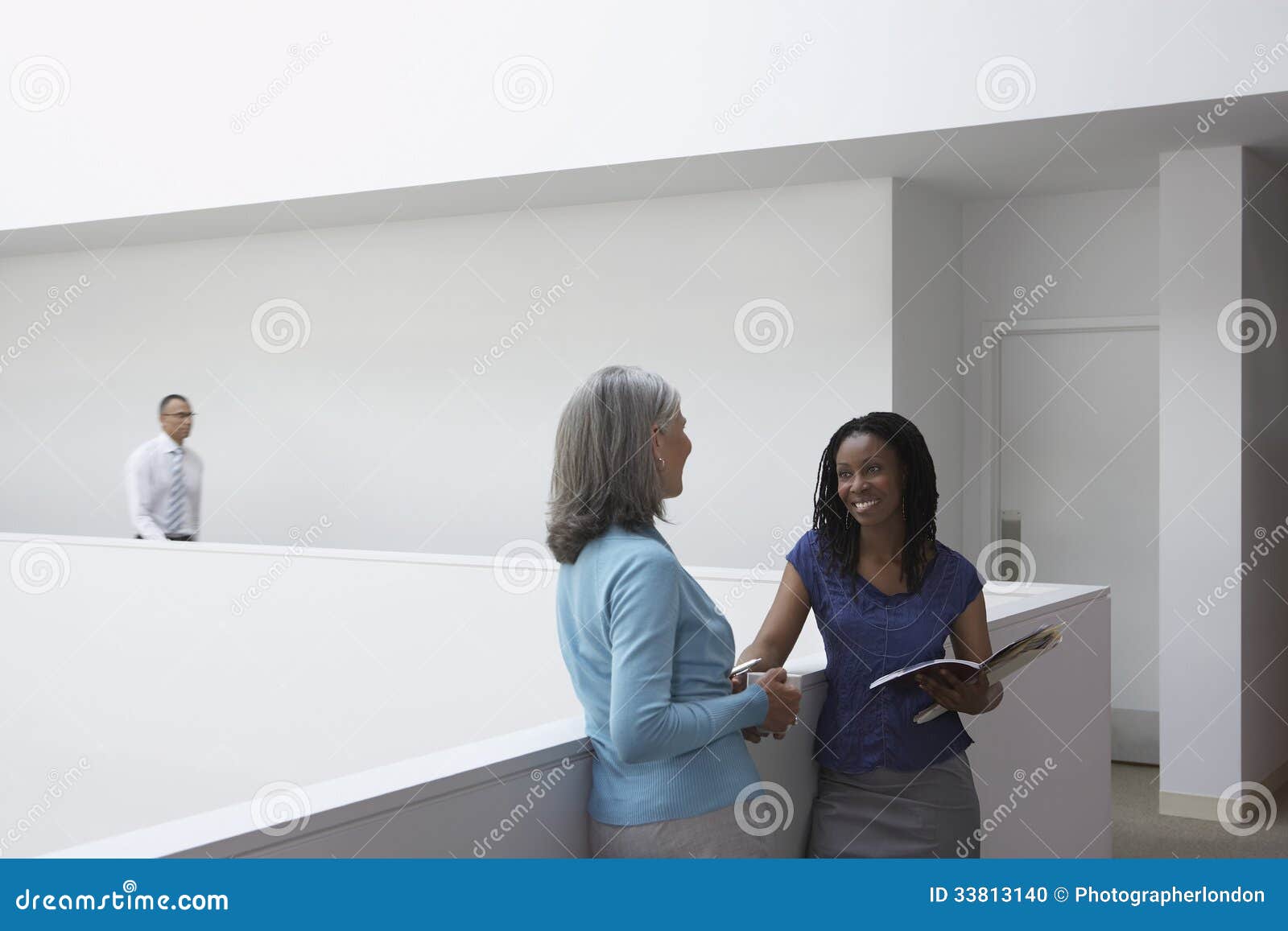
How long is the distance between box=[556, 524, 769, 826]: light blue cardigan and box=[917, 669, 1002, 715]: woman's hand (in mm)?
410

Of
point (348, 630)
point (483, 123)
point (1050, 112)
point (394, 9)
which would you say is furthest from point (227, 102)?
point (1050, 112)

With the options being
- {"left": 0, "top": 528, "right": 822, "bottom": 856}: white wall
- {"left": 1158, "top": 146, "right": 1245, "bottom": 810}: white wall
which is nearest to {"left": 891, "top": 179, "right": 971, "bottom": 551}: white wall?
{"left": 1158, "top": 146, "right": 1245, "bottom": 810}: white wall

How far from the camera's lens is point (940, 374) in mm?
7070

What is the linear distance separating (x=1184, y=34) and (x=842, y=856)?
147 inches

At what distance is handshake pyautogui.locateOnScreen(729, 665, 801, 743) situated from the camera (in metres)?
2.31

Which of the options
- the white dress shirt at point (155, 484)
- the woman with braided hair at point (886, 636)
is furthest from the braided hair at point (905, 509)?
the white dress shirt at point (155, 484)

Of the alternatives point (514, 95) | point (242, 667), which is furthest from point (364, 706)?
point (514, 95)

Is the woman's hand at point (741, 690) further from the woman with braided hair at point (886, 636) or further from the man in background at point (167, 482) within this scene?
the man in background at point (167, 482)

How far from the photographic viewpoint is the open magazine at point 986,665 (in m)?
2.41

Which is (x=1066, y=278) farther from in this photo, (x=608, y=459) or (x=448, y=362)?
(x=608, y=459)

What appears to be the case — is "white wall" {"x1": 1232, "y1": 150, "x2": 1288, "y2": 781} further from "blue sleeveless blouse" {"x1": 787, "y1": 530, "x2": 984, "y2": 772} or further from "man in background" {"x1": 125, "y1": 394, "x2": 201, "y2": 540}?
"man in background" {"x1": 125, "y1": 394, "x2": 201, "y2": 540}

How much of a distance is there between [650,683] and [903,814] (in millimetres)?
843

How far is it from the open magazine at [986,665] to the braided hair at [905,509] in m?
0.20

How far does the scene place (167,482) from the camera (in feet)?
24.8
